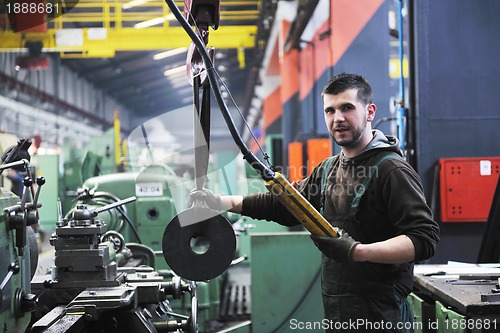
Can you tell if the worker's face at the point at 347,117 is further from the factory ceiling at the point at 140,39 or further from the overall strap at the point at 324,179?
the factory ceiling at the point at 140,39

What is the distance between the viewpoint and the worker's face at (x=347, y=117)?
1668mm

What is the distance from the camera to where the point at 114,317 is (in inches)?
67.3

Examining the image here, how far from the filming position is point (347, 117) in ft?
5.47

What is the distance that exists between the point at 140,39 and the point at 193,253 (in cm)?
643

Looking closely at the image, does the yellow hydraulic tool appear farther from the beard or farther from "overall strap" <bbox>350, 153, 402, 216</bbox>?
the beard

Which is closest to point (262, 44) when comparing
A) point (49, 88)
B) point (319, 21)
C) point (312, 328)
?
point (319, 21)

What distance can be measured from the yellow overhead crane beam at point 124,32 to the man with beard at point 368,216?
5.50 meters

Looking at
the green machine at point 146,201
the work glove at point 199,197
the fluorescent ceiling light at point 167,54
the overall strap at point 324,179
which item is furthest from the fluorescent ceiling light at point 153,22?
the work glove at point 199,197

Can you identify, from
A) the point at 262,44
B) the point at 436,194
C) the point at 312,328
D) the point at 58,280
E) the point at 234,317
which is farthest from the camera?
the point at 262,44

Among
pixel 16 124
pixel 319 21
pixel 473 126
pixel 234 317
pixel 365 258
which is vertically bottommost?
pixel 234 317

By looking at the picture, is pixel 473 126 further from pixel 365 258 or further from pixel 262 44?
pixel 262 44

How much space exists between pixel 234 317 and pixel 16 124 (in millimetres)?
6118

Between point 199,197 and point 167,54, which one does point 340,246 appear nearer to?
point 199,197

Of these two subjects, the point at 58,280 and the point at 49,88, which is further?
the point at 49,88
